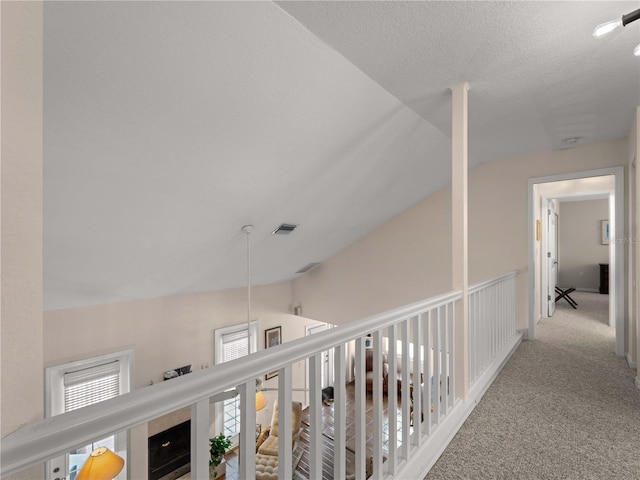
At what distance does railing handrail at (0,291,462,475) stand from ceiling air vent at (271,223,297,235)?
2.99 meters

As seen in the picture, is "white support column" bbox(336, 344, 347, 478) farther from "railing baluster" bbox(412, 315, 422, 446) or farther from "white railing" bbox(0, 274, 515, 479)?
"railing baluster" bbox(412, 315, 422, 446)

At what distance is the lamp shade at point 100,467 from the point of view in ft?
9.09

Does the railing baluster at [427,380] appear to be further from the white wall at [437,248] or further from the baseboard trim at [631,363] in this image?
the white wall at [437,248]

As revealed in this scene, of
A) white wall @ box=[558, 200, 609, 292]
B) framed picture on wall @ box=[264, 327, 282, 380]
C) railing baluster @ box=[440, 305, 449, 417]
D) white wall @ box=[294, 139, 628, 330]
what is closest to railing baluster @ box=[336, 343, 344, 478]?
railing baluster @ box=[440, 305, 449, 417]

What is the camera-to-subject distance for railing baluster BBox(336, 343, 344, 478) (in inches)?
45.9

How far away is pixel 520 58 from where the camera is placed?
2.07 m

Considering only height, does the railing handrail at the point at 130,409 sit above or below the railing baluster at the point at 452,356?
above

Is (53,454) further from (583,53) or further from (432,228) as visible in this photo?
(432,228)

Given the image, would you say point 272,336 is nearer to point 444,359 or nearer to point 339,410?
point 444,359

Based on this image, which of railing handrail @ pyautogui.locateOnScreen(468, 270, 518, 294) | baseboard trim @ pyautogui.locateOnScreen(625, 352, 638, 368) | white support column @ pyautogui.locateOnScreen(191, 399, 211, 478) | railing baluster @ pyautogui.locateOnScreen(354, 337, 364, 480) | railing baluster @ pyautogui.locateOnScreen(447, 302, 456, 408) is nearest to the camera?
white support column @ pyautogui.locateOnScreen(191, 399, 211, 478)

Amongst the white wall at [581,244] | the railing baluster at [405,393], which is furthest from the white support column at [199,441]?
the white wall at [581,244]

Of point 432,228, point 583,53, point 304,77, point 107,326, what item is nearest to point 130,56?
point 304,77

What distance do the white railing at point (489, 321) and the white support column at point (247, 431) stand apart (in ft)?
6.50

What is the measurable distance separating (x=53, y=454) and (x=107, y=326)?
438cm
